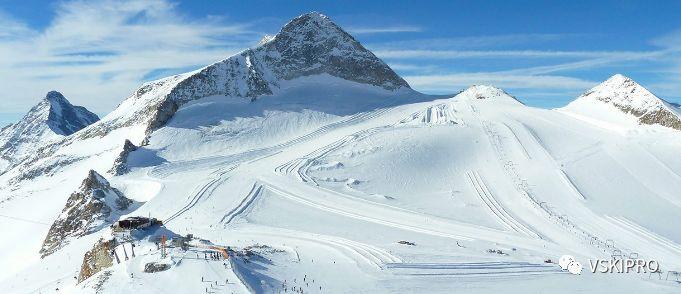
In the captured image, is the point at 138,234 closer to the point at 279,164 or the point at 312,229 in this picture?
the point at 312,229

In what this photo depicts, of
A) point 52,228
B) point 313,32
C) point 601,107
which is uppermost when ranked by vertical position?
point 313,32

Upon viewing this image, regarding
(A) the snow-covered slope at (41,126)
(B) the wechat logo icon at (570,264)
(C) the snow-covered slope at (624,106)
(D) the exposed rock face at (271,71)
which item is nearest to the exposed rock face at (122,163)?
(D) the exposed rock face at (271,71)

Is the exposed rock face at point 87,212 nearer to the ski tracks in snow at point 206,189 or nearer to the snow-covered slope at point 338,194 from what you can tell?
the snow-covered slope at point 338,194

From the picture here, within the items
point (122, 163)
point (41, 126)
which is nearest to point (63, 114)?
point (41, 126)

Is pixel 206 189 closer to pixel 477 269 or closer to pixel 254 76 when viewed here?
pixel 477 269

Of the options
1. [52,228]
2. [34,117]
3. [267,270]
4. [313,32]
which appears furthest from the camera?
[34,117]

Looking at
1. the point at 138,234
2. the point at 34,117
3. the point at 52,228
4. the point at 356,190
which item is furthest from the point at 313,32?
the point at 34,117
